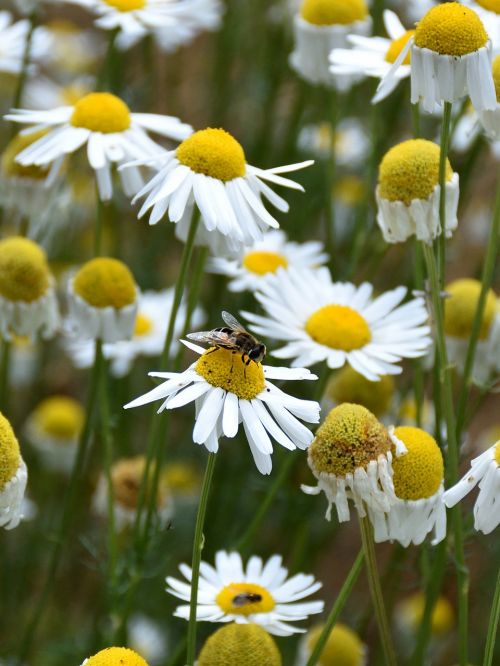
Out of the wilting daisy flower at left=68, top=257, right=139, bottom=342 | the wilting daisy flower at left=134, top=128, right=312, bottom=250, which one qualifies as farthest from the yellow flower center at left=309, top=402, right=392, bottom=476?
the wilting daisy flower at left=68, top=257, right=139, bottom=342

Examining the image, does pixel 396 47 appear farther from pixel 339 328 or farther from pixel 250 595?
pixel 250 595

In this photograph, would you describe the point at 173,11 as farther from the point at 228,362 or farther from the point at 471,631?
the point at 471,631

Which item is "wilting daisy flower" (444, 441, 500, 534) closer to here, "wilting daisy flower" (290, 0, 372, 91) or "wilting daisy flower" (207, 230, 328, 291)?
"wilting daisy flower" (207, 230, 328, 291)

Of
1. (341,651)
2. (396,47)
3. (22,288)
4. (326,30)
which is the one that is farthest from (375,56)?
(341,651)

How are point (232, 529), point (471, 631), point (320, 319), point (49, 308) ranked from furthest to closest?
1. point (471, 631)
2. point (232, 529)
3. point (49, 308)
4. point (320, 319)

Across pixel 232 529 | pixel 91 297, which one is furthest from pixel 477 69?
pixel 232 529

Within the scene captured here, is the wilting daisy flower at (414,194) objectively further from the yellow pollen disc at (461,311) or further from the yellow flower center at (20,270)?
the yellow flower center at (20,270)

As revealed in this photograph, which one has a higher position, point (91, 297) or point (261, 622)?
point (91, 297)

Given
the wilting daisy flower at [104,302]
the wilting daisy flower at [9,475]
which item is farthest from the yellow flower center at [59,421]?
the wilting daisy flower at [9,475]
